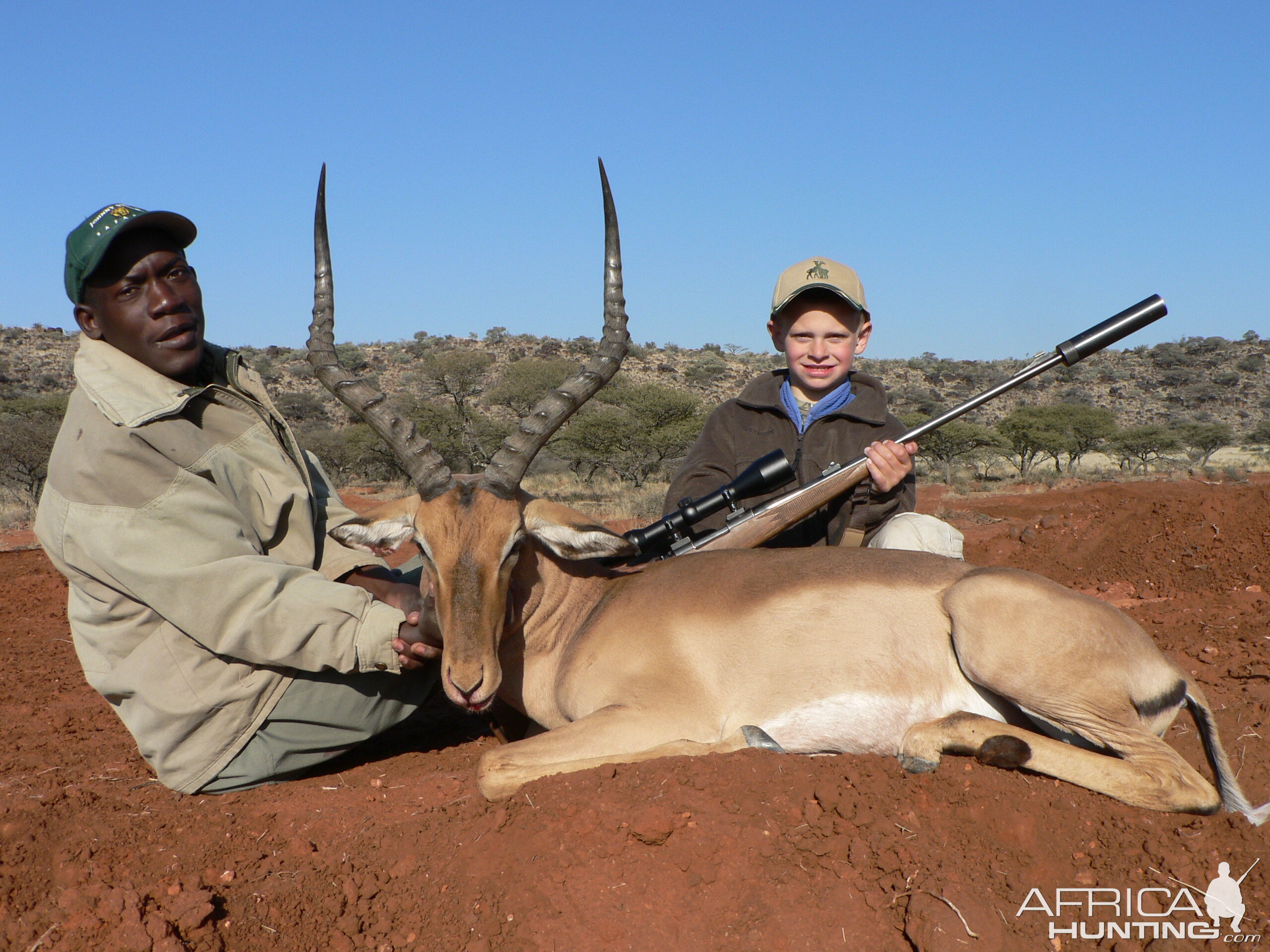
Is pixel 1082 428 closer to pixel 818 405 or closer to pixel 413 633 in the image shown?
pixel 818 405

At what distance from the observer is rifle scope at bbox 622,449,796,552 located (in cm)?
583

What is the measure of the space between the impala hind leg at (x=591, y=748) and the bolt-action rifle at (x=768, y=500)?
5.08 ft

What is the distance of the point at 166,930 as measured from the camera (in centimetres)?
318

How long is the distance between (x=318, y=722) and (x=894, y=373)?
54530 mm

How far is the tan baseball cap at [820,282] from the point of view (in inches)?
249

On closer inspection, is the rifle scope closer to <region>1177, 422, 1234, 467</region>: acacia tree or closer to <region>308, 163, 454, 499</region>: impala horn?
<region>308, 163, 454, 499</region>: impala horn

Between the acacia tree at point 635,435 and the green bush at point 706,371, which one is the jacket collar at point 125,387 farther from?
the green bush at point 706,371

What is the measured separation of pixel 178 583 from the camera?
165 inches

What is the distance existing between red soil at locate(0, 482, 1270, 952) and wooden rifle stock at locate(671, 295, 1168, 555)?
204cm

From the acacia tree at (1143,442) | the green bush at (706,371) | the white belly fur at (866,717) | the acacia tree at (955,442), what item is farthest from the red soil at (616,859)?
the green bush at (706,371)

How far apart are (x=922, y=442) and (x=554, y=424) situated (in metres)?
27.6

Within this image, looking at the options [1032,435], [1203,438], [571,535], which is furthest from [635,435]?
[571,535]

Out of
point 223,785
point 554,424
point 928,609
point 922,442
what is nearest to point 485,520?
point 554,424

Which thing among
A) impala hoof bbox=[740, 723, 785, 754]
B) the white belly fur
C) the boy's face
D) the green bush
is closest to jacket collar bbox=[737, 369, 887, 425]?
the boy's face
